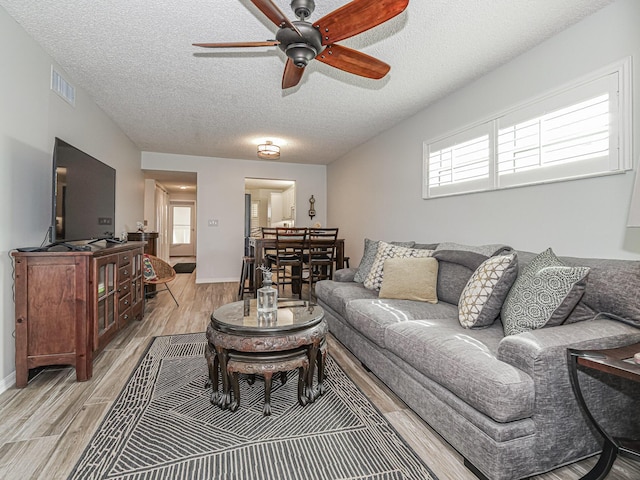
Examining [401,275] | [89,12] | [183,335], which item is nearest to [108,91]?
[89,12]

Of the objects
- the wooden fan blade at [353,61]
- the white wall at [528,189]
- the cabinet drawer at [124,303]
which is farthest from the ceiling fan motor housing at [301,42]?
Answer: the cabinet drawer at [124,303]

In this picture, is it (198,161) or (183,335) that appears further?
(198,161)

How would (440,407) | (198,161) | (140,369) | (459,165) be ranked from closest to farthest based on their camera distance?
(440,407), (140,369), (459,165), (198,161)

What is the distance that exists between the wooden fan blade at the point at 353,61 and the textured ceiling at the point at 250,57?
0.32 meters

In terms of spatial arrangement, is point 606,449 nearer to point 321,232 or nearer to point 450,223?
point 450,223

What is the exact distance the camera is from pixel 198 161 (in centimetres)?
616

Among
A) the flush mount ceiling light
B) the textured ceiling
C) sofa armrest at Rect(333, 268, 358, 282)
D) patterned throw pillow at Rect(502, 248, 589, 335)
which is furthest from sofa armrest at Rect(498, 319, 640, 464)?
the flush mount ceiling light

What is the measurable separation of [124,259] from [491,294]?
308cm

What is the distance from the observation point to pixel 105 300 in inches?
103

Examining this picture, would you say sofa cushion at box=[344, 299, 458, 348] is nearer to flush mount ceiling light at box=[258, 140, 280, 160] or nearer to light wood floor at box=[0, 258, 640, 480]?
light wood floor at box=[0, 258, 640, 480]

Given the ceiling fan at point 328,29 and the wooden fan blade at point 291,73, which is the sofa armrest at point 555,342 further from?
the wooden fan blade at point 291,73

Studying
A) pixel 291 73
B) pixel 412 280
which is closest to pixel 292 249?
pixel 412 280

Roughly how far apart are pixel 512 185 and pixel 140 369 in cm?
320

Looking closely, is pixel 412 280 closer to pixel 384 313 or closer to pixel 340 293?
pixel 384 313
